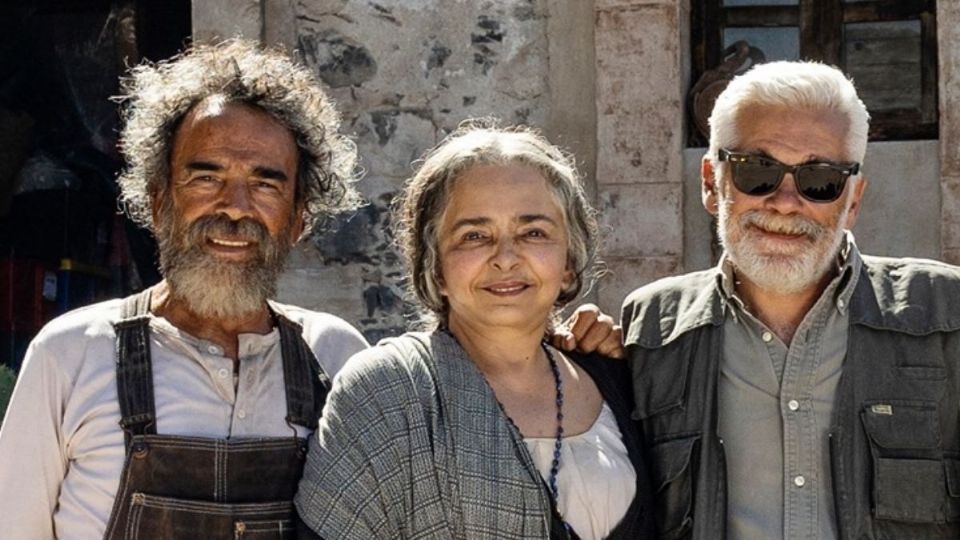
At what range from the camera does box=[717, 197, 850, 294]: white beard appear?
3.12 metres

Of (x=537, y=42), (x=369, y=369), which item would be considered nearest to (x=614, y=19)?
(x=537, y=42)

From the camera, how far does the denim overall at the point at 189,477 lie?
2865mm

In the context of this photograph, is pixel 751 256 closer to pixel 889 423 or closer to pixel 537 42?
pixel 889 423

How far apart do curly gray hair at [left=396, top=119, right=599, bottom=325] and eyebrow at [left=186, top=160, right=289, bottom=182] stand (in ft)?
0.89

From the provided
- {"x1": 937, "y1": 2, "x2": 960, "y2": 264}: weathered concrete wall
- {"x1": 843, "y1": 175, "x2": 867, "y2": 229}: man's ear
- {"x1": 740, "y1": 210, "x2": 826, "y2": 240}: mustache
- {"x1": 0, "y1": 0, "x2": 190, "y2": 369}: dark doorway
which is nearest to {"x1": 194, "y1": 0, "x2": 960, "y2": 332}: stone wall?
{"x1": 937, "y1": 2, "x2": 960, "y2": 264}: weathered concrete wall

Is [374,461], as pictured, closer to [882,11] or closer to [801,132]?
[801,132]

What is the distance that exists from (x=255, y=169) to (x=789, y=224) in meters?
1.06

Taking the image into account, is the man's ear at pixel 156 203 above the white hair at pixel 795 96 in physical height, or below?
below

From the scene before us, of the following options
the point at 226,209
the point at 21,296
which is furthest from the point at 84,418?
the point at 21,296

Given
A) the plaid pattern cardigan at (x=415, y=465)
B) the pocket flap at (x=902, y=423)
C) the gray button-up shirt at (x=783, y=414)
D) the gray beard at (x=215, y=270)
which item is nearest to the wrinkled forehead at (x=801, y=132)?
the gray button-up shirt at (x=783, y=414)

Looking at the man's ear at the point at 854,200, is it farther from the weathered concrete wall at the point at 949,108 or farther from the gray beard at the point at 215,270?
the weathered concrete wall at the point at 949,108

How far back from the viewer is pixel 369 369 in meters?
2.87

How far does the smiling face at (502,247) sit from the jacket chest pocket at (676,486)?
41cm

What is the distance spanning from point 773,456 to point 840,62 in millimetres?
2845
